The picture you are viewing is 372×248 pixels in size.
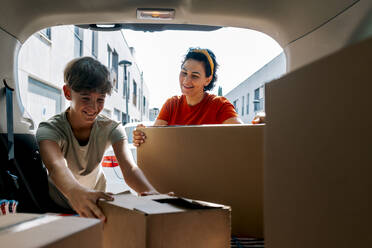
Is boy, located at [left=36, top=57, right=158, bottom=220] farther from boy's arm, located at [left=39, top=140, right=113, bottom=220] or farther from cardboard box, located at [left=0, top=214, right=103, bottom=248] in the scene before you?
cardboard box, located at [left=0, top=214, right=103, bottom=248]

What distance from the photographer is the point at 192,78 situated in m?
1.94

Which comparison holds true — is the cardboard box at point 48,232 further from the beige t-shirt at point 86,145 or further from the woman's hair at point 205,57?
the woman's hair at point 205,57

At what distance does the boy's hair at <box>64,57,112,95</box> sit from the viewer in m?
1.37

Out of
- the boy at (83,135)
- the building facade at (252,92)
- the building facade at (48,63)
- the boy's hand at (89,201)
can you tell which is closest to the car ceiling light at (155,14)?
the boy at (83,135)

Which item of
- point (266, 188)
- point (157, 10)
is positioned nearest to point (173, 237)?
point (266, 188)

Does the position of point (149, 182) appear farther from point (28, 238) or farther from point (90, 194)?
point (28, 238)

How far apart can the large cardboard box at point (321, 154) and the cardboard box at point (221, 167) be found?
51cm

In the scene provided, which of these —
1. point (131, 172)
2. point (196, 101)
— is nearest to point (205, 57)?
point (196, 101)

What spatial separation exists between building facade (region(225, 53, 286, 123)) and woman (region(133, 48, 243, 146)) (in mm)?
13966

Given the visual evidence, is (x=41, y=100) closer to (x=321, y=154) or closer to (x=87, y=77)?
(x=87, y=77)

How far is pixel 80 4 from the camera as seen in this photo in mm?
1348

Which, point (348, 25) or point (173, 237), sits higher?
point (348, 25)

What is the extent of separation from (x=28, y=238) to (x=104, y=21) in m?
1.16

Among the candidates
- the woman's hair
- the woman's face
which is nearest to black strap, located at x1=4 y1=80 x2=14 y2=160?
the woman's face
